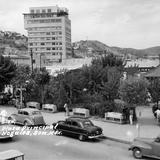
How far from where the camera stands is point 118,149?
17.5 metres

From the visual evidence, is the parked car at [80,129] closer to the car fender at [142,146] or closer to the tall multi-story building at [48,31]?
the car fender at [142,146]

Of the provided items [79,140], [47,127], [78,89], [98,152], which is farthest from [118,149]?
[78,89]

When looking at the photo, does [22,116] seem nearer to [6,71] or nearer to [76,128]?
[76,128]

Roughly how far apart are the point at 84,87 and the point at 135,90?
11.5 m

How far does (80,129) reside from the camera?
64.1 feet

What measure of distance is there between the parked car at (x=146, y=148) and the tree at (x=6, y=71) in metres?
25.5

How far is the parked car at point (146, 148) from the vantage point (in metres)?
15.0

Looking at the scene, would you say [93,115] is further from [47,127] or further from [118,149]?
[118,149]

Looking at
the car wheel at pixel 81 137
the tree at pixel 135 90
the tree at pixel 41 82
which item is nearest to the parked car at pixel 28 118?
the car wheel at pixel 81 137

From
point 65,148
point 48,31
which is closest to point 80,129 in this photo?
point 65,148

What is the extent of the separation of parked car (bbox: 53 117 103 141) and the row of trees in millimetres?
5753

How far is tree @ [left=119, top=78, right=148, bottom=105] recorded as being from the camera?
23.9m

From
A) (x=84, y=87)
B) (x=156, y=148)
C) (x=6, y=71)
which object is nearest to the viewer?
(x=156, y=148)

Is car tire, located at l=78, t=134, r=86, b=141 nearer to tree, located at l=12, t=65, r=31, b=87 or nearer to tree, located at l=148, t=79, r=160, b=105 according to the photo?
tree, located at l=148, t=79, r=160, b=105
